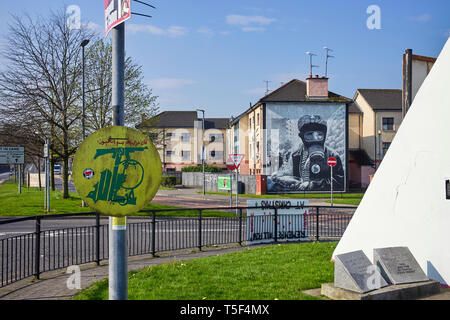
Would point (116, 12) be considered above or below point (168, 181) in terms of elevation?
above

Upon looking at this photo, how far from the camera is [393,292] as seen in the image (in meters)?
5.89

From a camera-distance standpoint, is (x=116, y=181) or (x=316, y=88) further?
(x=316, y=88)

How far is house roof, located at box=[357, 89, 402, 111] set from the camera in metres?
51.9

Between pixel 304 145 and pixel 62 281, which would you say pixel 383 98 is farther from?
pixel 62 281

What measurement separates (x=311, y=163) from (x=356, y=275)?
1484 inches

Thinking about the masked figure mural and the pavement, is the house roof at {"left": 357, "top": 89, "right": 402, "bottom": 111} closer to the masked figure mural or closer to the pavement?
the masked figure mural

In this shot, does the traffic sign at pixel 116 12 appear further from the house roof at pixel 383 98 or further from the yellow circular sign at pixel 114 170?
the house roof at pixel 383 98

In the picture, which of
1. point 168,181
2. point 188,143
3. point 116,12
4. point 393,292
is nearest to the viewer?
point 116,12

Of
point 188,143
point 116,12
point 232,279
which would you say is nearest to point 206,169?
point 188,143

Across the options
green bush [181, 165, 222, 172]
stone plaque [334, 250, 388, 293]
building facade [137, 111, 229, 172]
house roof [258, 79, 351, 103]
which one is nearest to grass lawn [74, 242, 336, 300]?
stone plaque [334, 250, 388, 293]

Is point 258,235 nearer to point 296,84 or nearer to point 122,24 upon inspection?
point 122,24

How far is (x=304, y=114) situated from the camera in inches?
1705

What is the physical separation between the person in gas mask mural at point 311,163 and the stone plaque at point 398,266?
35915 mm
